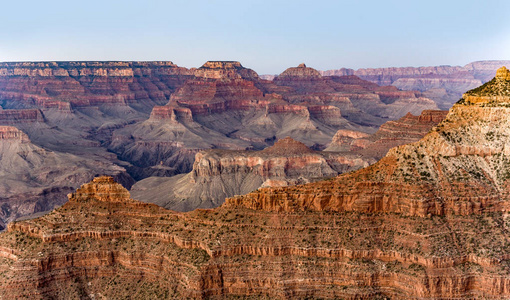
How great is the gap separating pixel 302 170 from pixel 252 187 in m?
11.6

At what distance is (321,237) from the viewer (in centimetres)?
4934

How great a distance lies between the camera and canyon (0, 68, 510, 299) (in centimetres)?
4609

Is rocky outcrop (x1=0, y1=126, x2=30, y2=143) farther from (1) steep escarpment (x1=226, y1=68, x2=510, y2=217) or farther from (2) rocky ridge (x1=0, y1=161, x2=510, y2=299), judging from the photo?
(1) steep escarpment (x1=226, y1=68, x2=510, y2=217)

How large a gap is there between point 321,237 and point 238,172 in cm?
7159

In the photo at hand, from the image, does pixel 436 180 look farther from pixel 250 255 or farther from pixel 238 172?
pixel 238 172

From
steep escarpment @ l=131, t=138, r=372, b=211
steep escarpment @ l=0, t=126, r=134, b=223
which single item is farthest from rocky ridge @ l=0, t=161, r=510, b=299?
steep escarpment @ l=0, t=126, r=134, b=223

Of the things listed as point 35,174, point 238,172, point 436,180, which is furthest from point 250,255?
point 35,174

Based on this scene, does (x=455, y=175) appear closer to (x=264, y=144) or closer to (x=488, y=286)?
(x=488, y=286)

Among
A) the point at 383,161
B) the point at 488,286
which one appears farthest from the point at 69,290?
the point at 488,286

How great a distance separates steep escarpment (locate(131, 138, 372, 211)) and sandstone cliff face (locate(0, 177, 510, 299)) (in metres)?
53.0

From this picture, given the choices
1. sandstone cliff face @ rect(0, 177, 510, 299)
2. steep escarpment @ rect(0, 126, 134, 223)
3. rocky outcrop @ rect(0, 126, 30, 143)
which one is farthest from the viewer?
rocky outcrop @ rect(0, 126, 30, 143)

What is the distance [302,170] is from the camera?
113m

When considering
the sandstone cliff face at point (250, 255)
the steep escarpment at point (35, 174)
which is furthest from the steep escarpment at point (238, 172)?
the sandstone cliff face at point (250, 255)

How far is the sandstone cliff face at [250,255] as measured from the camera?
45.5 metres
